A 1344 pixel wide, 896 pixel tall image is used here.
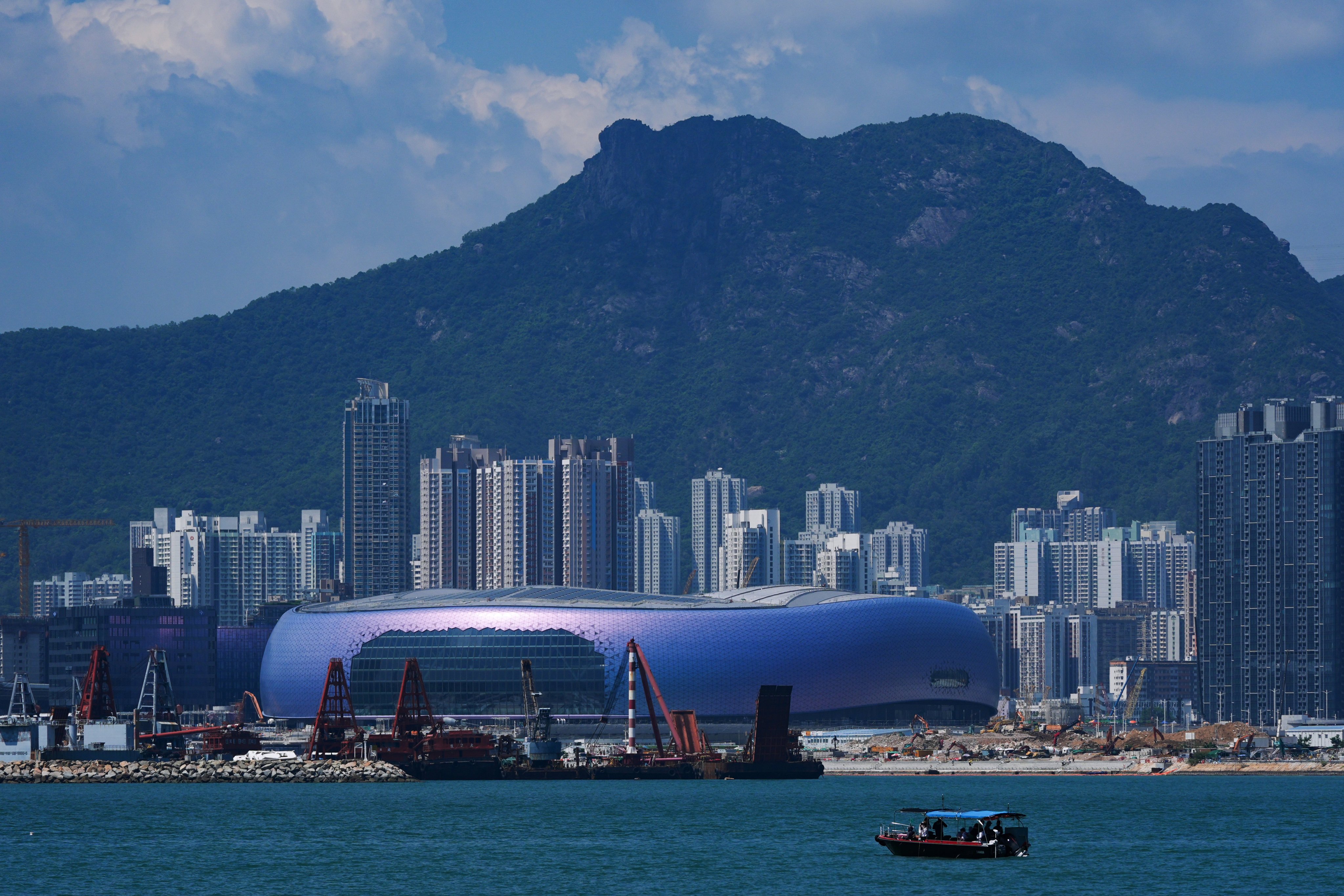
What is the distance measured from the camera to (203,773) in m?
160

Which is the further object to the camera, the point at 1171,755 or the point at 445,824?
the point at 1171,755

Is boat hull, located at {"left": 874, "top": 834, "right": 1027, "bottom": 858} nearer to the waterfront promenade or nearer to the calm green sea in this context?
the calm green sea

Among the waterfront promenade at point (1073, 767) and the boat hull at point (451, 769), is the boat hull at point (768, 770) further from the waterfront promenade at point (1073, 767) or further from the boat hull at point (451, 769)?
the boat hull at point (451, 769)

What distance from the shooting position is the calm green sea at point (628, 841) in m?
89.8

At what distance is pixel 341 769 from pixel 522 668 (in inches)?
1588

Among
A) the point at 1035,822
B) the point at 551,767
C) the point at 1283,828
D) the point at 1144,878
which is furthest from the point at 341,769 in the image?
the point at 1144,878

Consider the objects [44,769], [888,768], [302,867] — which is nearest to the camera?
[302,867]

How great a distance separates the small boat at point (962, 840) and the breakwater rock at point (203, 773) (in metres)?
67.1

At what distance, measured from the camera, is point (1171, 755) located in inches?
7525

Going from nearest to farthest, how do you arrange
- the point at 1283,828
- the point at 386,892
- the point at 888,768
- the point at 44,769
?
the point at 386,892 → the point at 1283,828 → the point at 44,769 → the point at 888,768

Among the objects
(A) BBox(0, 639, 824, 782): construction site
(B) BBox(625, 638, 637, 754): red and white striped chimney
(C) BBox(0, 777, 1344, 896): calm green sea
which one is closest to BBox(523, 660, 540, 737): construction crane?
(A) BBox(0, 639, 824, 782): construction site

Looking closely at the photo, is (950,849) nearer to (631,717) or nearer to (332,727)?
(631,717)

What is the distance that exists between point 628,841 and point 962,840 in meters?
17.6

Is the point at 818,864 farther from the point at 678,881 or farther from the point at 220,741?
the point at 220,741
